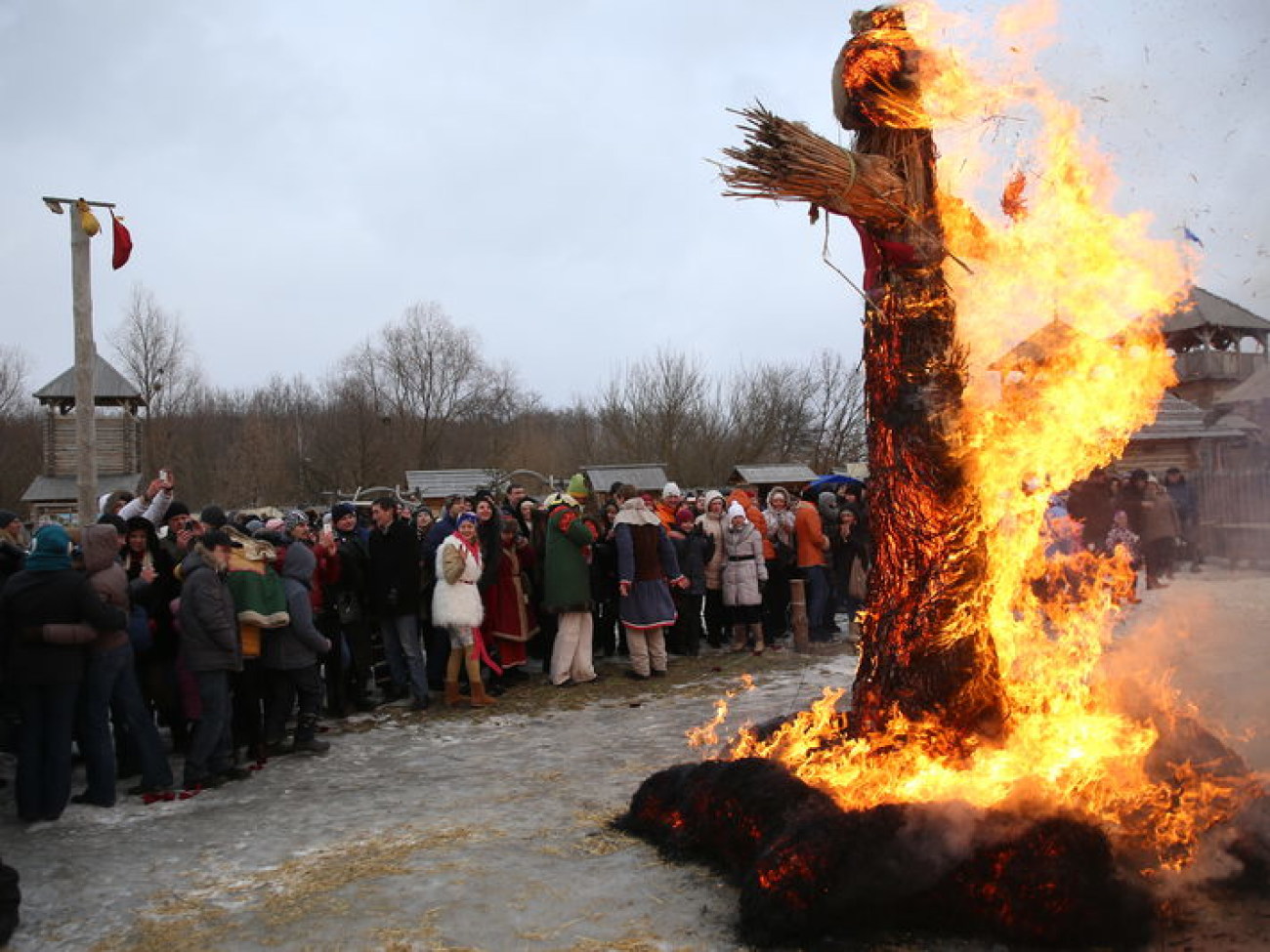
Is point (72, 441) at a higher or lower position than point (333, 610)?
higher

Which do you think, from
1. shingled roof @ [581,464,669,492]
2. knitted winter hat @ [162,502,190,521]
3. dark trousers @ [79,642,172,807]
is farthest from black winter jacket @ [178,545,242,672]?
shingled roof @ [581,464,669,492]

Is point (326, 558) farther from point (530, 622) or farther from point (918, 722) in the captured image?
point (918, 722)

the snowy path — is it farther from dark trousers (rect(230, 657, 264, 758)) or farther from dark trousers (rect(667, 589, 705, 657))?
dark trousers (rect(667, 589, 705, 657))

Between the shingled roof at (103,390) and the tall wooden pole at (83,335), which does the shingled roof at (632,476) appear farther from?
the tall wooden pole at (83,335)

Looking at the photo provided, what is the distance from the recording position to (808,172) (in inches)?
162

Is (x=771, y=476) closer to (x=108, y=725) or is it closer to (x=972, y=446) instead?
(x=108, y=725)

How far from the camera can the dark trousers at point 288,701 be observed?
7305mm

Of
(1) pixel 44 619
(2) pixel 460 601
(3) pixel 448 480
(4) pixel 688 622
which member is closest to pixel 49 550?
(1) pixel 44 619

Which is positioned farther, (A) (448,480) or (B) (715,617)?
(A) (448,480)

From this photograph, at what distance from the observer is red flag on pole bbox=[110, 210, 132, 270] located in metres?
11.6

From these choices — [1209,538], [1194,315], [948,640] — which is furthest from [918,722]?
[1194,315]

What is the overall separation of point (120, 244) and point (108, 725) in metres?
7.89

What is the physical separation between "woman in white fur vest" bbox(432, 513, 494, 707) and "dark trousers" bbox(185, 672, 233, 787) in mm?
2421

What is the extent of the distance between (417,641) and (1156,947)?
6950 millimetres
